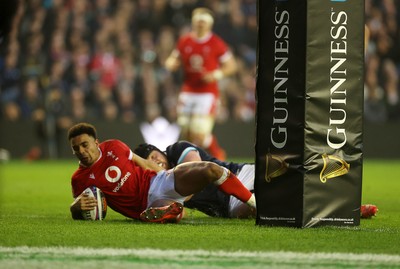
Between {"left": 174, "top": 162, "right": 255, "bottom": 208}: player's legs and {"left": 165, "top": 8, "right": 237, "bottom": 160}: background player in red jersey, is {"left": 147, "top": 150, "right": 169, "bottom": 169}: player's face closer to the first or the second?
{"left": 174, "top": 162, "right": 255, "bottom": 208}: player's legs

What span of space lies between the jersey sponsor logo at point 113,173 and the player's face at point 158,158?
27.3 inches

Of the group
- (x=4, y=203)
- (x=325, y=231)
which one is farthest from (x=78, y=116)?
(x=325, y=231)

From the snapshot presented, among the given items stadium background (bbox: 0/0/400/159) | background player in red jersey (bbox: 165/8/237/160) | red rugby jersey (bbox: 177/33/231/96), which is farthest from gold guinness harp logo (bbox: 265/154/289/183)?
stadium background (bbox: 0/0/400/159)

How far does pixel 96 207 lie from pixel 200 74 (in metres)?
8.78

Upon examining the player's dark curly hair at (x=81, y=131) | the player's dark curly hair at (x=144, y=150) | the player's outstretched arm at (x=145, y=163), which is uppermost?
the player's dark curly hair at (x=81, y=131)

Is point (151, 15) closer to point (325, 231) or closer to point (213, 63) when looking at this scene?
point (213, 63)

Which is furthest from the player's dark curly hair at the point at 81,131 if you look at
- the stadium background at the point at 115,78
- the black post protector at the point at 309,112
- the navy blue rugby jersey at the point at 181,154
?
the stadium background at the point at 115,78

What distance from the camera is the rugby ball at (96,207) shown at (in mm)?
7631

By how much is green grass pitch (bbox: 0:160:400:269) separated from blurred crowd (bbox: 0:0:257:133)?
41.9ft

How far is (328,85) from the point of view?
6969 mm

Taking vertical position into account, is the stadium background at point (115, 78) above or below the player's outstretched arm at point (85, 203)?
above

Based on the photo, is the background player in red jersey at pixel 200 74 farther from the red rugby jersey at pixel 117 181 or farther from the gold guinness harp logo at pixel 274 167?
the gold guinness harp logo at pixel 274 167

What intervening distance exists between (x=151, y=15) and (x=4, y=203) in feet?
43.7

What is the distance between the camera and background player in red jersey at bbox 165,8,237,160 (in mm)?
16109
